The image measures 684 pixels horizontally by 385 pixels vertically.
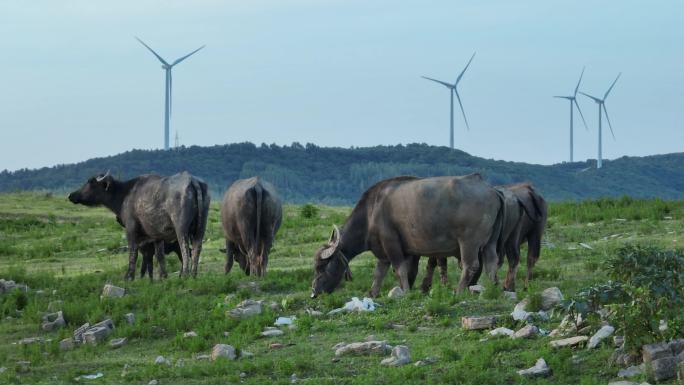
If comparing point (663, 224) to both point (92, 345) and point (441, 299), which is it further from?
point (92, 345)

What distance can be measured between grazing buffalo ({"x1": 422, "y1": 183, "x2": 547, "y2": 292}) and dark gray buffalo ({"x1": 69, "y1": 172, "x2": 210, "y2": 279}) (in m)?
4.92

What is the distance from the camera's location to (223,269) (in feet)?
87.3

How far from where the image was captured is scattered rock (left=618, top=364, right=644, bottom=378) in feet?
41.9

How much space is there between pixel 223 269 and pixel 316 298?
25.3ft

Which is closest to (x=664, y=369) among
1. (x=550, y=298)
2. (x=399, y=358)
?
(x=399, y=358)

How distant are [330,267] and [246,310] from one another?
2.84 metres

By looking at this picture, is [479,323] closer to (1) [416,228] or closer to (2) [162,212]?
(1) [416,228]

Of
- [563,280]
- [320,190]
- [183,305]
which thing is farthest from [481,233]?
[320,190]

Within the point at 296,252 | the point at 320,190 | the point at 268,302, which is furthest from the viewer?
the point at 320,190

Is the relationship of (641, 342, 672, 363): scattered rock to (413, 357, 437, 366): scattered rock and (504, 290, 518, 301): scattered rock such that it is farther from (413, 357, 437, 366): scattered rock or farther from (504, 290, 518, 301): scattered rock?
(504, 290, 518, 301): scattered rock

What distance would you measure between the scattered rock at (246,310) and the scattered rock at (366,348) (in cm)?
341

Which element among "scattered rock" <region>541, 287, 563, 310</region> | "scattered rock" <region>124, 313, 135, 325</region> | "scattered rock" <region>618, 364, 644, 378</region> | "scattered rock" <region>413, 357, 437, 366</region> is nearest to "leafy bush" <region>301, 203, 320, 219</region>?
"scattered rock" <region>124, 313, 135, 325</region>

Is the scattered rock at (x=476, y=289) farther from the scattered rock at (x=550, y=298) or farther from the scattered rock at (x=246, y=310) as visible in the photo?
the scattered rock at (x=246, y=310)

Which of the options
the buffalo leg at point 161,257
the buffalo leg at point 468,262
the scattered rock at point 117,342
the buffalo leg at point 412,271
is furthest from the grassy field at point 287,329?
the buffalo leg at point 161,257
